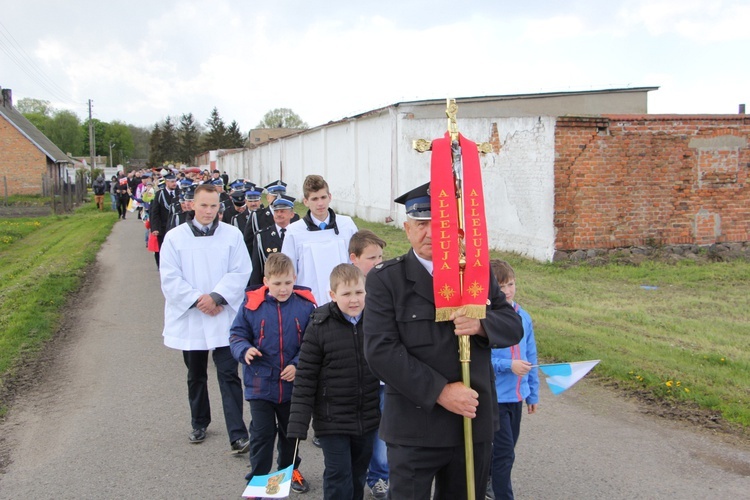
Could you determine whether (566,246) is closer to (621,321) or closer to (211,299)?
(621,321)

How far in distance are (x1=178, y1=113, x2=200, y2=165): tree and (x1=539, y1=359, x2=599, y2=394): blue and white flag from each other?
357 ft

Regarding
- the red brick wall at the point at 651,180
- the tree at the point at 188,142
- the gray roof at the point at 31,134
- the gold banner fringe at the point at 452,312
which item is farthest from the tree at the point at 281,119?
the gold banner fringe at the point at 452,312

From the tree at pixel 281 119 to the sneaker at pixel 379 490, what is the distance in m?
125

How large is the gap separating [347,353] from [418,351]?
3.92 ft

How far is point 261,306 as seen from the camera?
5.05m

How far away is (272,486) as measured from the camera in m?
4.07

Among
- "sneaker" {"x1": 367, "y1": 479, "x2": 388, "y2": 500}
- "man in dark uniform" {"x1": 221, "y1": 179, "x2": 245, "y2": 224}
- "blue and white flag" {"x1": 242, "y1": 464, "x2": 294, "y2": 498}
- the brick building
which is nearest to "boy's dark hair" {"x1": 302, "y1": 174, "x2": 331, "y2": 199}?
"sneaker" {"x1": 367, "y1": 479, "x2": 388, "y2": 500}

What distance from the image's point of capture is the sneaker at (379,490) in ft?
16.5

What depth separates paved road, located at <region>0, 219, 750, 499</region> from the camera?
508cm

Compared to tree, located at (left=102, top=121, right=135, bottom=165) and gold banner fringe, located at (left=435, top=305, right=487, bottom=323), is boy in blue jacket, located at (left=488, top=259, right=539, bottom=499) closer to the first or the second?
gold banner fringe, located at (left=435, top=305, right=487, bottom=323)

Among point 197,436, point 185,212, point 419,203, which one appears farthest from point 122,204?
point 419,203

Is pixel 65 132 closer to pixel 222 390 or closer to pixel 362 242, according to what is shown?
pixel 222 390

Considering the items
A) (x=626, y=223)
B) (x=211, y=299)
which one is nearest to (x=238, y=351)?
(x=211, y=299)

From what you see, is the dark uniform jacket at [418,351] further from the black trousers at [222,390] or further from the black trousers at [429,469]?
the black trousers at [222,390]
